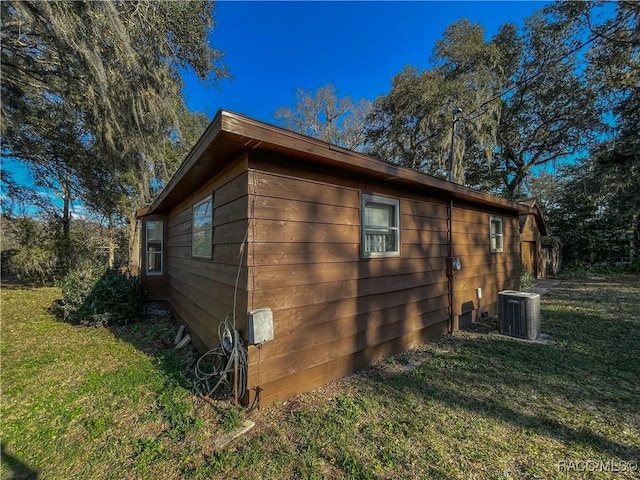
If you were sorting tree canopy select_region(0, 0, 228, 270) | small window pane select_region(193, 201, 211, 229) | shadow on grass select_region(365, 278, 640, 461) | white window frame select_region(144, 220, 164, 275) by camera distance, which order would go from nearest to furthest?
shadow on grass select_region(365, 278, 640, 461), small window pane select_region(193, 201, 211, 229), tree canopy select_region(0, 0, 228, 270), white window frame select_region(144, 220, 164, 275)

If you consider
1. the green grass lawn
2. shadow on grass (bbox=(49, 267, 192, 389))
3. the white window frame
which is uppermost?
the white window frame

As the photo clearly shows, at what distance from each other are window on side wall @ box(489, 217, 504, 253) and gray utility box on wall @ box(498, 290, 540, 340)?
5.97 ft

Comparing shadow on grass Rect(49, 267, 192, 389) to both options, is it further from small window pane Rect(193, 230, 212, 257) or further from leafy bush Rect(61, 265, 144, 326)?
small window pane Rect(193, 230, 212, 257)

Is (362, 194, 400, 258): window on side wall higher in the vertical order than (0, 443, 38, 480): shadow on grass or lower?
higher

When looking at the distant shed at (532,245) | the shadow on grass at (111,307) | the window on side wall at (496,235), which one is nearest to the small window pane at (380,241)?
the window on side wall at (496,235)

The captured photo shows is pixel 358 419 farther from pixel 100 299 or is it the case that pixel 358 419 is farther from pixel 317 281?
pixel 100 299

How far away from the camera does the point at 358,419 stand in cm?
252

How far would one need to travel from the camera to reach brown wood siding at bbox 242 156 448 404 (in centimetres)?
268

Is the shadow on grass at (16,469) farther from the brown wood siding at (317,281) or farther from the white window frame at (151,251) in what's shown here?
the white window frame at (151,251)

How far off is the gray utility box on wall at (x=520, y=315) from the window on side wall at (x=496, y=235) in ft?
5.97

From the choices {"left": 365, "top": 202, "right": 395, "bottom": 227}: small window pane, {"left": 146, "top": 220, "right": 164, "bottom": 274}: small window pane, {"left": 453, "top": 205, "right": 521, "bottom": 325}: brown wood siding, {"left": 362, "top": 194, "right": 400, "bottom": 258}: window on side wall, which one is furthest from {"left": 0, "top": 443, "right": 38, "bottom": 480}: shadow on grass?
{"left": 146, "top": 220, "right": 164, "bottom": 274}: small window pane

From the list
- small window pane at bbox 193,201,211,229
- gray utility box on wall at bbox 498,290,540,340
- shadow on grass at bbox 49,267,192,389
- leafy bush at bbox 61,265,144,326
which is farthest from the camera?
leafy bush at bbox 61,265,144,326

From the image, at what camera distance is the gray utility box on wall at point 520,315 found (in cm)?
460

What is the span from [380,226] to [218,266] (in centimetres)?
209
